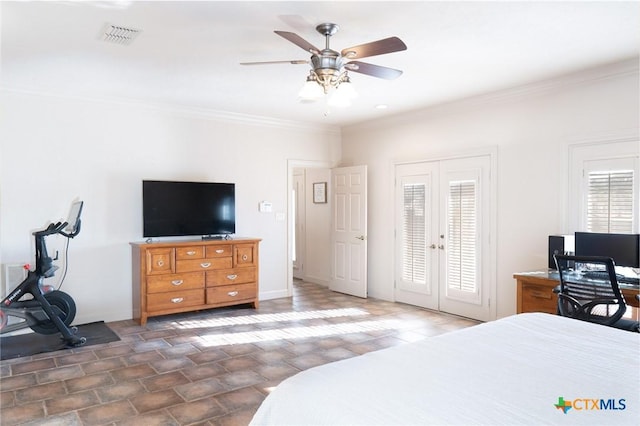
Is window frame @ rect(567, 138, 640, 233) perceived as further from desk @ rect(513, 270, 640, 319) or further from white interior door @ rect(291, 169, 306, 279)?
white interior door @ rect(291, 169, 306, 279)

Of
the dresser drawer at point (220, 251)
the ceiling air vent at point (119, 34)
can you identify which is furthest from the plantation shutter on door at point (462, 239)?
the ceiling air vent at point (119, 34)

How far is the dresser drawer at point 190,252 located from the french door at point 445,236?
2.66 meters

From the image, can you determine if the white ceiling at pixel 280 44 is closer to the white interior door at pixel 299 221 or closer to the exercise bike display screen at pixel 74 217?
the exercise bike display screen at pixel 74 217

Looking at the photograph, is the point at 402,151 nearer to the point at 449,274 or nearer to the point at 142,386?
the point at 449,274

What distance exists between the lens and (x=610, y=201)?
401cm

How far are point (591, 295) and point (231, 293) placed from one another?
3927 millimetres

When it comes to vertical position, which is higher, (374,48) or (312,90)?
(374,48)

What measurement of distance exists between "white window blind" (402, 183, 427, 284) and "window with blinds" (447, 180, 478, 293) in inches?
16.0

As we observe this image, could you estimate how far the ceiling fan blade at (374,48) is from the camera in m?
2.60

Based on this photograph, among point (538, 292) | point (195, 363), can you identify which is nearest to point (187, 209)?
point (195, 363)

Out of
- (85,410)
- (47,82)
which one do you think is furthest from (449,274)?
(47,82)

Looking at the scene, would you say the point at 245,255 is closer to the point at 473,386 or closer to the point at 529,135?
the point at 529,135

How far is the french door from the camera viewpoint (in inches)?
201

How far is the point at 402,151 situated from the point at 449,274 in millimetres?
1785
